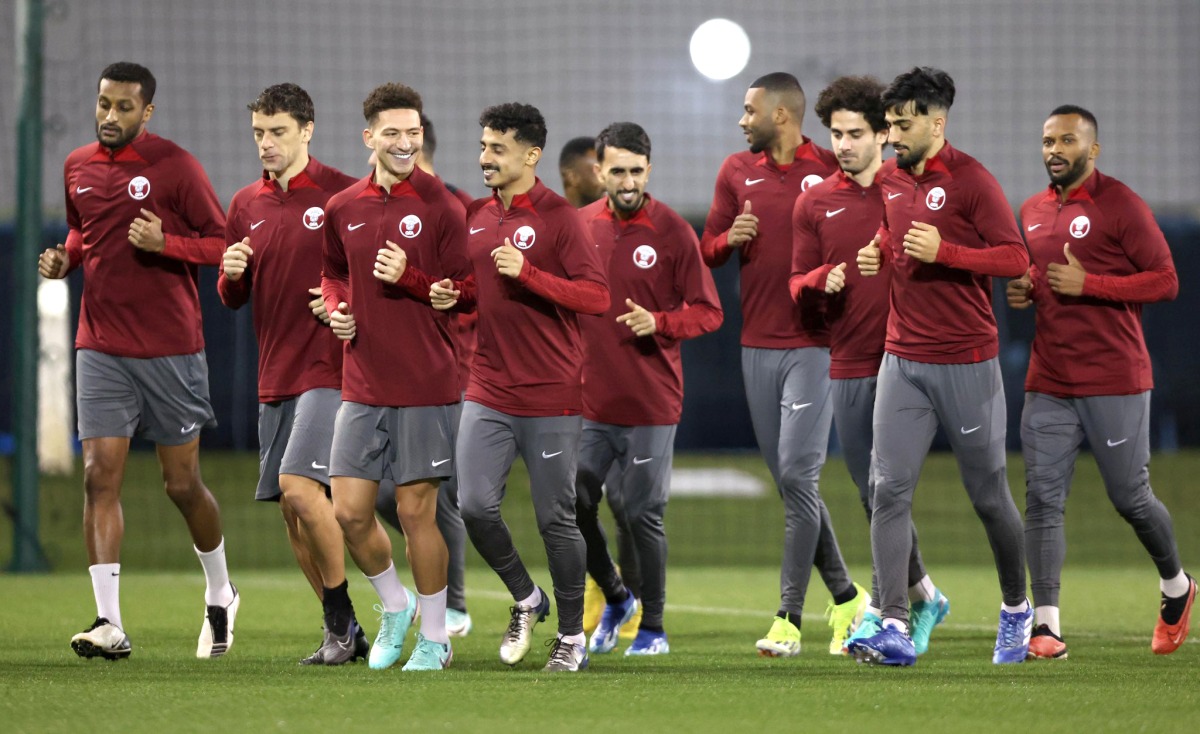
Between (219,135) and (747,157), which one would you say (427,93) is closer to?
(219,135)

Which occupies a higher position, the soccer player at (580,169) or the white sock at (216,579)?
the soccer player at (580,169)

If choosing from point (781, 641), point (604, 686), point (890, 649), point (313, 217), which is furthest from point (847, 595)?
point (313, 217)

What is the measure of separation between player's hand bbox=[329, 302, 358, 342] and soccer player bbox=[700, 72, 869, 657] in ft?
7.37

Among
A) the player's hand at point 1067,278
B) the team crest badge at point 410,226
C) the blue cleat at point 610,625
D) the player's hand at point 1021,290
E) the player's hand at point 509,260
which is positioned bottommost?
the blue cleat at point 610,625

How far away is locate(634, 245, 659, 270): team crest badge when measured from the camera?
8.24m

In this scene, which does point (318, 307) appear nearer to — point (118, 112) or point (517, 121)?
point (517, 121)

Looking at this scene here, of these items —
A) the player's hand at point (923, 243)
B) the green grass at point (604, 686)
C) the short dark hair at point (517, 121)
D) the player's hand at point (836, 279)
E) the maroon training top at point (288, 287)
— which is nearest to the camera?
the green grass at point (604, 686)

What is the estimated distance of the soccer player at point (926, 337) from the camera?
725 cm

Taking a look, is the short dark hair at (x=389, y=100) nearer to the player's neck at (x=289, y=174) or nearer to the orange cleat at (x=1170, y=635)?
the player's neck at (x=289, y=174)

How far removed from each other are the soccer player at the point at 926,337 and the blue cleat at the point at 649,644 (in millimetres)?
1038

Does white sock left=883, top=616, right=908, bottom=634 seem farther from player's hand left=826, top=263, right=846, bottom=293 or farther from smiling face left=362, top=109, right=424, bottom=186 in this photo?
smiling face left=362, top=109, right=424, bottom=186

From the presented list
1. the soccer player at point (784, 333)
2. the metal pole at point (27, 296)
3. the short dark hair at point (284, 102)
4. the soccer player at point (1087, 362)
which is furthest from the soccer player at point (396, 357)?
the metal pole at point (27, 296)

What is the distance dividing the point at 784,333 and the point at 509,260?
2.02 meters

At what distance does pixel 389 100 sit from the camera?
7090mm
